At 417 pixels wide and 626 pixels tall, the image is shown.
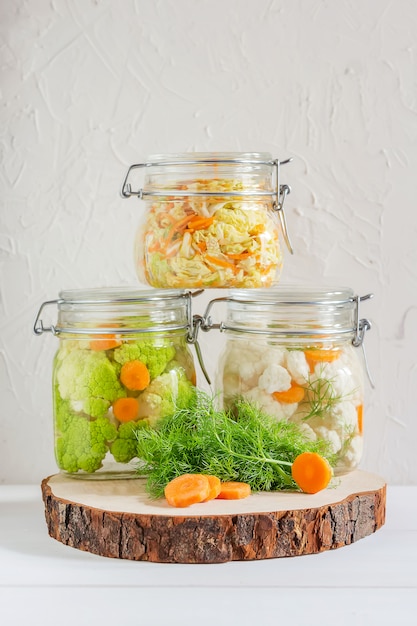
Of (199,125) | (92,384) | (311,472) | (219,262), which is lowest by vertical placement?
(311,472)

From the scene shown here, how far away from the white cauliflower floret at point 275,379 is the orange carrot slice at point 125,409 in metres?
0.20

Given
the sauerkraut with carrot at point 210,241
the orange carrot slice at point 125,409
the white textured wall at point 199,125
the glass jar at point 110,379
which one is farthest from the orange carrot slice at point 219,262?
the white textured wall at point 199,125

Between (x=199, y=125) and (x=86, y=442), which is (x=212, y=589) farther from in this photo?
(x=199, y=125)

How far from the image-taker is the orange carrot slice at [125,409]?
134cm

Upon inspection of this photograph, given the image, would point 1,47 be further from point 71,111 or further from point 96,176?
point 96,176

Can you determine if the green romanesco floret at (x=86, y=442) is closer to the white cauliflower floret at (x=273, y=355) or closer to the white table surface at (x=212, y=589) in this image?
the white table surface at (x=212, y=589)

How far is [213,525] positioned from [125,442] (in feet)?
0.87

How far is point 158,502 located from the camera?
47.8 inches

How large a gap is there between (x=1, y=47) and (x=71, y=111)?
0.17m

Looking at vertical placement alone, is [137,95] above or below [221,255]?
above

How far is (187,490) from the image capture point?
119 centimetres

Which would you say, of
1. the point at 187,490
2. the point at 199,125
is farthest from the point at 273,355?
the point at 199,125

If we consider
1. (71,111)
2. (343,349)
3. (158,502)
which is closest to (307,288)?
(343,349)

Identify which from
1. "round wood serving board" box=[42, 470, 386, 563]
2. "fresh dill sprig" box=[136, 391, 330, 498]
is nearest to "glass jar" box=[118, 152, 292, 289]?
"fresh dill sprig" box=[136, 391, 330, 498]
